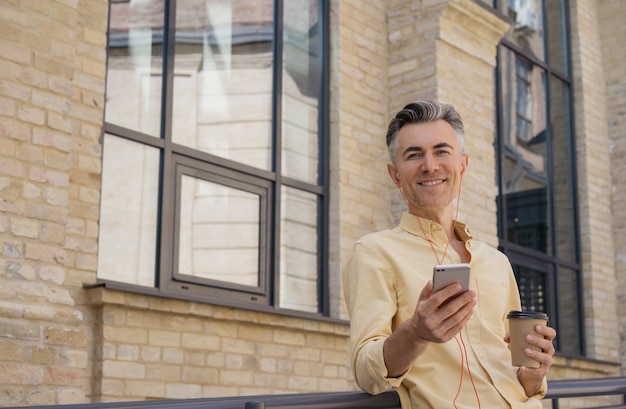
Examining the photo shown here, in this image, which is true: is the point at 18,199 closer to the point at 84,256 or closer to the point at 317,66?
the point at 84,256

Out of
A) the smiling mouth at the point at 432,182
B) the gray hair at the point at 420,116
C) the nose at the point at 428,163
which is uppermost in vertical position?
the gray hair at the point at 420,116

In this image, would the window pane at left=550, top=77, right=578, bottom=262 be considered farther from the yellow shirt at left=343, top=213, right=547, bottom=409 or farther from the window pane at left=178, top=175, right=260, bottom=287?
the yellow shirt at left=343, top=213, right=547, bottom=409

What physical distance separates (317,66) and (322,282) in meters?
2.24

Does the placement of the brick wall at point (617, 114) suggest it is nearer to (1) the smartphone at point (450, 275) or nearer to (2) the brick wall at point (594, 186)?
(2) the brick wall at point (594, 186)

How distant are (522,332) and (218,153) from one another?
6238 mm

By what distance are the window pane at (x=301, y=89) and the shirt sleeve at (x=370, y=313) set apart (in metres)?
6.55

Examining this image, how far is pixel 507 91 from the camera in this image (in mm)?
12227

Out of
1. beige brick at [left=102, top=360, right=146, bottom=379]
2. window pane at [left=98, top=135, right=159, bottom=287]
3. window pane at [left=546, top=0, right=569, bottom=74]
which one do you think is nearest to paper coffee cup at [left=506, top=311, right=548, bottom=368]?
beige brick at [left=102, top=360, right=146, bottom=379]

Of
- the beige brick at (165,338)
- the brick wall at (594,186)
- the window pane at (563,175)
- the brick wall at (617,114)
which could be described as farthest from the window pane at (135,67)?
the brick wall at (617,114)

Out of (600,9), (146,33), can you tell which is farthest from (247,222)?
(600,9)

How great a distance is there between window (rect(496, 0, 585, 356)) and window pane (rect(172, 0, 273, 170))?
13.0 feet

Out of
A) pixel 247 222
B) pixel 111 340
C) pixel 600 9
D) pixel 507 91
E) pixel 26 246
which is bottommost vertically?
pixel 111 340

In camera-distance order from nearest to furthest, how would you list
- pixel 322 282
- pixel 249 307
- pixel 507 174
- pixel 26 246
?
1. pixel 26 246
2. pixel 249 307
3. pixel 322 282
4. pixel 507 174

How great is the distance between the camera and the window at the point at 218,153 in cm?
761
